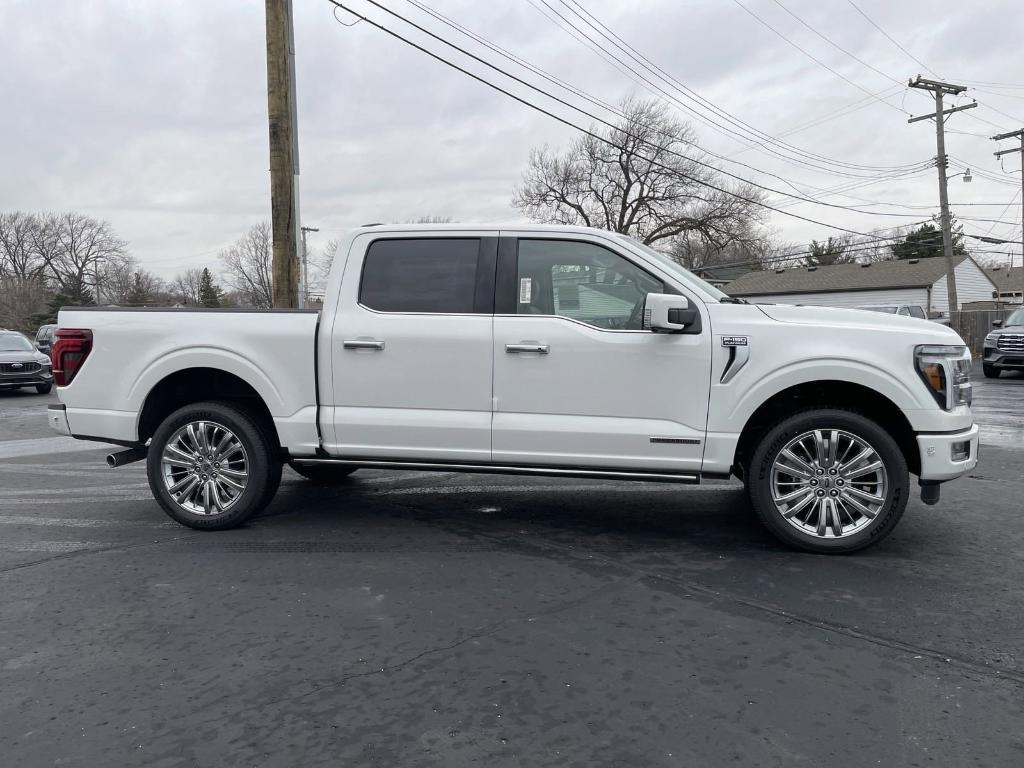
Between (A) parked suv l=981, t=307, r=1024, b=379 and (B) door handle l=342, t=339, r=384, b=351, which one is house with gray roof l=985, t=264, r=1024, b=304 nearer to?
(A) parked suv l=981, t=307, r=1024, b=379

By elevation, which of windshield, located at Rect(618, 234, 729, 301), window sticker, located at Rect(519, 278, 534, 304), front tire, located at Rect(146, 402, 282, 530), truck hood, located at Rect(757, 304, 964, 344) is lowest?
front tire, located at Rect(146, 402, 282, 530)

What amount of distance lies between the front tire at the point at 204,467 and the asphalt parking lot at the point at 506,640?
0.55 ft

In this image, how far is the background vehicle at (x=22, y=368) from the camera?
17891 millimetres

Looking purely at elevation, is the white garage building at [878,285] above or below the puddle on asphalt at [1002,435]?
above

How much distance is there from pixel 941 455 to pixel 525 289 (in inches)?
105

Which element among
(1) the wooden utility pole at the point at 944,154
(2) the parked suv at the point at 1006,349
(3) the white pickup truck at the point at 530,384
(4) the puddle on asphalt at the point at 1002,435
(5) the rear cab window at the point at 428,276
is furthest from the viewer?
(1) the wooden utility pole at the point at 944,154

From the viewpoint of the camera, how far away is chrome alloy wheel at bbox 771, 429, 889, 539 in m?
4.73

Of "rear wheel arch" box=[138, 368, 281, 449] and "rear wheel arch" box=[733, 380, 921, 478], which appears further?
"rear wheel arch" box=[138, 368, 281, 449]

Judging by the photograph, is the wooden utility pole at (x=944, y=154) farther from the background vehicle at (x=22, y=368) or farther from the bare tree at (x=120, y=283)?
the bare tree at (x=120, y=283)

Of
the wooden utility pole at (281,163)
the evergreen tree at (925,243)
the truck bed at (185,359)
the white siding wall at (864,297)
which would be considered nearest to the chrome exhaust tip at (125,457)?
the truck bed at (185,359)

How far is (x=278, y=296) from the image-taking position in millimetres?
10664

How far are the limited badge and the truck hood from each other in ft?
0.81

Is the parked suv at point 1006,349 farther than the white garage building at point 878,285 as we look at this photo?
No

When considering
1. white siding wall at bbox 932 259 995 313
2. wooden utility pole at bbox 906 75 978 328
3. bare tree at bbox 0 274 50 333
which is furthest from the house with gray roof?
bare tree at bbox 0 274 50 333
